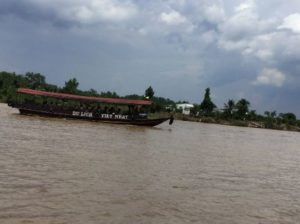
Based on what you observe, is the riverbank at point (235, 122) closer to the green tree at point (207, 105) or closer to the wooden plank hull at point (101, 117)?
the green tree at point (207, 105)

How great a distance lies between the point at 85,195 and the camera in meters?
9.29

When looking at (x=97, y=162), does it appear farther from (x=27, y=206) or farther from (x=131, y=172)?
(x=27, y=206)

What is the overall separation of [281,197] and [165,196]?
386 cm

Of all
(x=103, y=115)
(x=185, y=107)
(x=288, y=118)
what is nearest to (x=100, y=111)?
(x=103, y=115)

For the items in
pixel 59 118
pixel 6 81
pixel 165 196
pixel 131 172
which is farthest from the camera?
pixel 6 81

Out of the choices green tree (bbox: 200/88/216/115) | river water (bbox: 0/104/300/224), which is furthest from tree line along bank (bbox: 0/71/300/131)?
river water (bbox: 0/104/300/224)

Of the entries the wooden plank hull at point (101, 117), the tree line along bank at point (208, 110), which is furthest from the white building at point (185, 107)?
the wooden plank hull at point (101, 117)

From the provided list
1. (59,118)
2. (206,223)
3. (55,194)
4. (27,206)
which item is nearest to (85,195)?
(55,194)

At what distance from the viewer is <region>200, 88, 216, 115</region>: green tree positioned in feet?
343

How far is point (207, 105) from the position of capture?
347 ft

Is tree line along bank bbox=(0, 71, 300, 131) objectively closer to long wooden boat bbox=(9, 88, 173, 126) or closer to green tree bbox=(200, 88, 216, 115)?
green tree bbox=(200, 88, 216, 115)

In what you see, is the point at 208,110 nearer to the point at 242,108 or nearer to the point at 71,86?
the point at 242,108

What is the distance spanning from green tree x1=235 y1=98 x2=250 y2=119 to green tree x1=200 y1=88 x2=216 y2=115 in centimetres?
Answer: 698

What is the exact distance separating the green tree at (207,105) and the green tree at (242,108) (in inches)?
275
